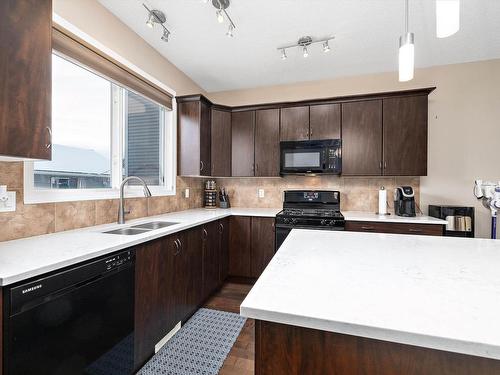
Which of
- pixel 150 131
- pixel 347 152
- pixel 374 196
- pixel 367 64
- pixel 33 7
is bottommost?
pixel 374 196

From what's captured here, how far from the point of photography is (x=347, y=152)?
2.99m

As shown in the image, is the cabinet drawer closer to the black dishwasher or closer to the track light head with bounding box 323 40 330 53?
the track light head with bounding box 323 40 330 53

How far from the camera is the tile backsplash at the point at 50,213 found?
54.4 inches

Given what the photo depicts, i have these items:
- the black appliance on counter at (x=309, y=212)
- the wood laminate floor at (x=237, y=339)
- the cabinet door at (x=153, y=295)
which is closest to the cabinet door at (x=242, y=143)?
the black appliance on counter at (x=309, y=212)

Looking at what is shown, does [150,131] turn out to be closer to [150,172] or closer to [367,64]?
[150,172]

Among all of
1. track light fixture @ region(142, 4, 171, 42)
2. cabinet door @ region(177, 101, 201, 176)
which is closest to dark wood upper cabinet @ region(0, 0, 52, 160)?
track light fixture @ region(142, 4, 171, 42)

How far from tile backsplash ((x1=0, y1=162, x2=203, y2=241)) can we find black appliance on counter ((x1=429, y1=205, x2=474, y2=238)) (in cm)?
310

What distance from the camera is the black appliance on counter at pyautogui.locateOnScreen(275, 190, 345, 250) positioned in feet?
9.00

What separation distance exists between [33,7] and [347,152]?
9.48ft

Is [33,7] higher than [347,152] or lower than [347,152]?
higher

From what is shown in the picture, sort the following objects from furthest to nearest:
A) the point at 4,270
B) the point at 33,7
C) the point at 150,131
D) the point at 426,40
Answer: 1. the point at 150,131
2. the point at 426,40
3. the point at 33,7
4. the point at 4,270

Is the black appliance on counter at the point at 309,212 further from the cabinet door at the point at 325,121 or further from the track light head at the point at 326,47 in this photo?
the track light head at the point at 326,47

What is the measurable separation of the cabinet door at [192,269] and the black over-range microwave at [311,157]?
1.46 metres

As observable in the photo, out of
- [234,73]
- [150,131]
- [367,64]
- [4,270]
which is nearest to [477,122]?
[367,64]
